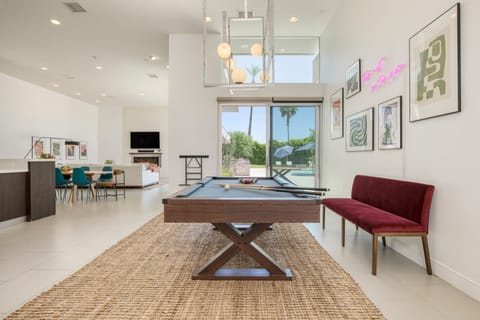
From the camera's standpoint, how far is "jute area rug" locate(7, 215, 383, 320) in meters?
1.89

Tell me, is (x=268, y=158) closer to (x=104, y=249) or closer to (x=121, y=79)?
(x=104, y=249)

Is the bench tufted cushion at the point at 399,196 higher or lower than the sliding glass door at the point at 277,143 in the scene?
lower

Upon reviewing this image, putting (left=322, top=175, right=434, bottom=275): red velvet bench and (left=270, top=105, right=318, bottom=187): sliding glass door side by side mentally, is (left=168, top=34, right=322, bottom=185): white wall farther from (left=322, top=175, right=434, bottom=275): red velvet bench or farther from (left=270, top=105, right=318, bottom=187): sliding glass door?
(left=322, top=175, right=434, bottom=275): red velvet bench

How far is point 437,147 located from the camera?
8.36 feet

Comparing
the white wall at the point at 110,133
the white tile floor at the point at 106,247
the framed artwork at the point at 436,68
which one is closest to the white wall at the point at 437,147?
the framed artwork at the point at 436,68

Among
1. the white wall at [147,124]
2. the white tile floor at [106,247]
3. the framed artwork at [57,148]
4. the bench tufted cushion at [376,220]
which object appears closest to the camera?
the white tile floor at [106,247]

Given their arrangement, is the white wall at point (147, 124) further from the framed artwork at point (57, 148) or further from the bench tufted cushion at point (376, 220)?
the bench tufted cushion at point (376, 220)

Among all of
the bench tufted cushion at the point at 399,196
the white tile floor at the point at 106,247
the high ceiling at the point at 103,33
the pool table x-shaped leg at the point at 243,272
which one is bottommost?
the white tile floor at the point at 106,247

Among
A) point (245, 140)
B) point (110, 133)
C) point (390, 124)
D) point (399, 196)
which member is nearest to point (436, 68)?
point (390, 124)

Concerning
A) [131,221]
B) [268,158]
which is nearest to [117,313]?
[131,221]

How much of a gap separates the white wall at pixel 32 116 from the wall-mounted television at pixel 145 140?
2.12 metres

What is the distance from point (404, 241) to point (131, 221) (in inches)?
161

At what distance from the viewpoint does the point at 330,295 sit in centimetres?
213

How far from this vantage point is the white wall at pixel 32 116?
27.7 feet
